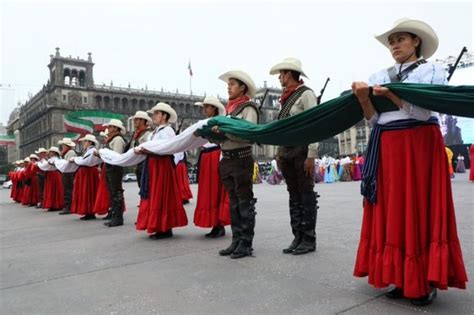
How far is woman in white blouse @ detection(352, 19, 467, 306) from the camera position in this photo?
248cm

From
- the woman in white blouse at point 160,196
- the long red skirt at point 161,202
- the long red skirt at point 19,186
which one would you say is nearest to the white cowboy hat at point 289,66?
the woman in white blouse at point 160,196

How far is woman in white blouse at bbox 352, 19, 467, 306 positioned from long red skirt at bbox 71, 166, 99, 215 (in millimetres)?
6296

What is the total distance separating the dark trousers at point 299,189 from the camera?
4113 mm

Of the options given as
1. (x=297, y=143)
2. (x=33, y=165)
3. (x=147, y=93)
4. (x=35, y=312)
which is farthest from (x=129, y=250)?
(x=147, y=93)

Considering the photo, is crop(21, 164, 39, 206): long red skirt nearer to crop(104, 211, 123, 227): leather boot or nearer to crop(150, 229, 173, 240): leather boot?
crop(104, 211, 123, 227): leather boot

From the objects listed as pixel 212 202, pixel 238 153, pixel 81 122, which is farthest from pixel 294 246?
pixel 81 122

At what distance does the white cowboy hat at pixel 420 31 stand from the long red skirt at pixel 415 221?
0.58 m

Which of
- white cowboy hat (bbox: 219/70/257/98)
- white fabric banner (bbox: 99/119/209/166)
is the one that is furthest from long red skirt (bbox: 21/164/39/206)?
white cowboy hat (bbox: 219/70/257/98)

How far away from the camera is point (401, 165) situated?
104 inches

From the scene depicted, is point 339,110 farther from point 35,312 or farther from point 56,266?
point 56,266

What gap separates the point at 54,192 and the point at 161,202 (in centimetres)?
626

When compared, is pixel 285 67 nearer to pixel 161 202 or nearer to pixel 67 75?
pixel 161 202

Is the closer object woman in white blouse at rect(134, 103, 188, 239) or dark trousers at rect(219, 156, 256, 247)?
dark trousers at rect(219, 156, 256, 247)

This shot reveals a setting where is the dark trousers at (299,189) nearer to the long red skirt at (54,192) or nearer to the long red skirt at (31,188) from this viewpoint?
the long red skirt at (54,192)
